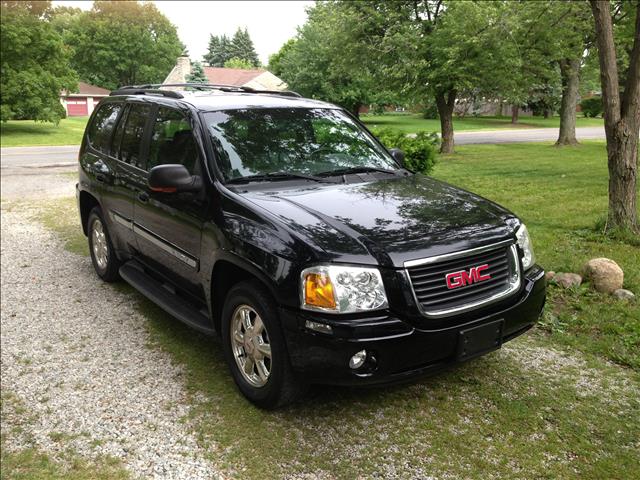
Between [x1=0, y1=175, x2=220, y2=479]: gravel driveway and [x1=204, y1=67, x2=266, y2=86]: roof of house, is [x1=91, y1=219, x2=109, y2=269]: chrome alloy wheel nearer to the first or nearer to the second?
[x1=0, y1=175, x2=220, y2=479]: gravel driveway

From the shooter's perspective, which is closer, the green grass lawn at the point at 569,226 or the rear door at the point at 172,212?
the rear door at the point at 172,212

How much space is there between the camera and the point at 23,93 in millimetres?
33688

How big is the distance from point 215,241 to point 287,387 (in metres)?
1.06

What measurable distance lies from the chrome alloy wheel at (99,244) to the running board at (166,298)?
0.65 m

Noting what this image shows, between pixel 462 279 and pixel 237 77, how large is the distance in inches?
2470

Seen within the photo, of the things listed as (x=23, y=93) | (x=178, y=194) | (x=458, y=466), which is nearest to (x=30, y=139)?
(x=23, y=93)

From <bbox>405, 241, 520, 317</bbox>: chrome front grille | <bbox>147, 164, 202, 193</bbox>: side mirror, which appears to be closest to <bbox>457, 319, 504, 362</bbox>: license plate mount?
<bbox>405, 241, 520, 317</bbox>: chrome front grille

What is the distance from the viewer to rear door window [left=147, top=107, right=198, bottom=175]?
13.8ft

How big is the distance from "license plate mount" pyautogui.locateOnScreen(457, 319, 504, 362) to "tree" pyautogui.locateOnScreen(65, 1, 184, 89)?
7872cm

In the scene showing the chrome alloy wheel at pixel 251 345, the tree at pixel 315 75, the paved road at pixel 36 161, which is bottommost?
the chrome alloy wheel at pixel 251 345

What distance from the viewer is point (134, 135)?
5121mm

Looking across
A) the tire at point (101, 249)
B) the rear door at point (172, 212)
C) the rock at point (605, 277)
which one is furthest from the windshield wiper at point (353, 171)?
the tire at point (101, 249)

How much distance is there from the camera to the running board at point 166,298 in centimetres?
402

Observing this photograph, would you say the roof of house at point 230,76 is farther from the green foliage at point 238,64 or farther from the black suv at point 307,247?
the black suv at point 307,247
